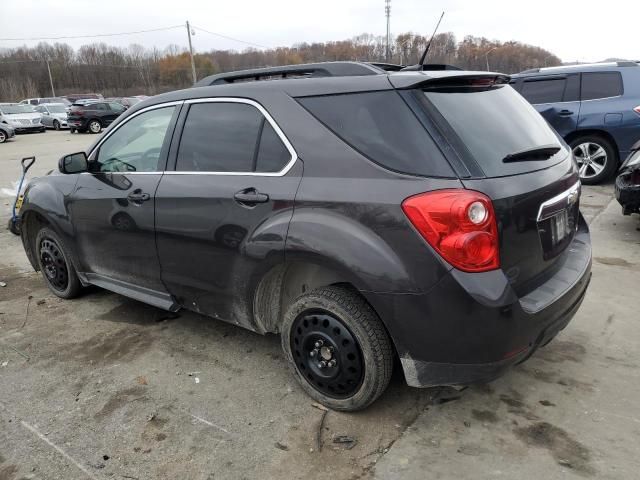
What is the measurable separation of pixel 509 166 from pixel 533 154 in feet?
0.92

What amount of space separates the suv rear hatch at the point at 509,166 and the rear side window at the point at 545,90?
6.57 metres

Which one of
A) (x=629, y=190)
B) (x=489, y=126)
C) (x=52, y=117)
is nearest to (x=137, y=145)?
(x=489, y=126)

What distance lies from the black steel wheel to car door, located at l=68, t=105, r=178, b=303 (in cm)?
124

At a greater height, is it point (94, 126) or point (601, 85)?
point (601, 85)

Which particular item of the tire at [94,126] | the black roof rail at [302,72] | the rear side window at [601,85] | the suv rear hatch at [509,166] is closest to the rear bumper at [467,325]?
the suv rear hatch at [509,166]

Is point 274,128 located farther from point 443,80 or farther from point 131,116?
point 131,116

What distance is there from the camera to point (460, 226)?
2.21 meters

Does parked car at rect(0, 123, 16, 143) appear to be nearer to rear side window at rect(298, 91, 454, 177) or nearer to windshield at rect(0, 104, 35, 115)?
windshield at rect(0, 104, 35, 115)

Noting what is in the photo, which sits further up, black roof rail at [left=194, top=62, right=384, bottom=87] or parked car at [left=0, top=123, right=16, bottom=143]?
black roof rail at [left=194, top=62, right=384, bottom=87]

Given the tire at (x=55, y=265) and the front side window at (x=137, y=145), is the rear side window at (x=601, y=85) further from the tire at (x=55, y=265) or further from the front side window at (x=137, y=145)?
the tire at (x=55, y=265)

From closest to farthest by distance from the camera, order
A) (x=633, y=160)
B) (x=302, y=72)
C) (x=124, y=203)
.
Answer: (x=302, y=72)
(x=124, y=203)
(x=633, y=160)

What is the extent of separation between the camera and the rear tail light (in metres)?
2.21

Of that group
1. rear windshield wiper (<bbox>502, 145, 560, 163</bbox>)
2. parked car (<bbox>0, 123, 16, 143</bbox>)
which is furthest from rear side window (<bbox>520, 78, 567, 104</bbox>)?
parked car (<bbox>0, 123, 16, 143</bbox>)

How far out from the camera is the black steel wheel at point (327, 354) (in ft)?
8.69
